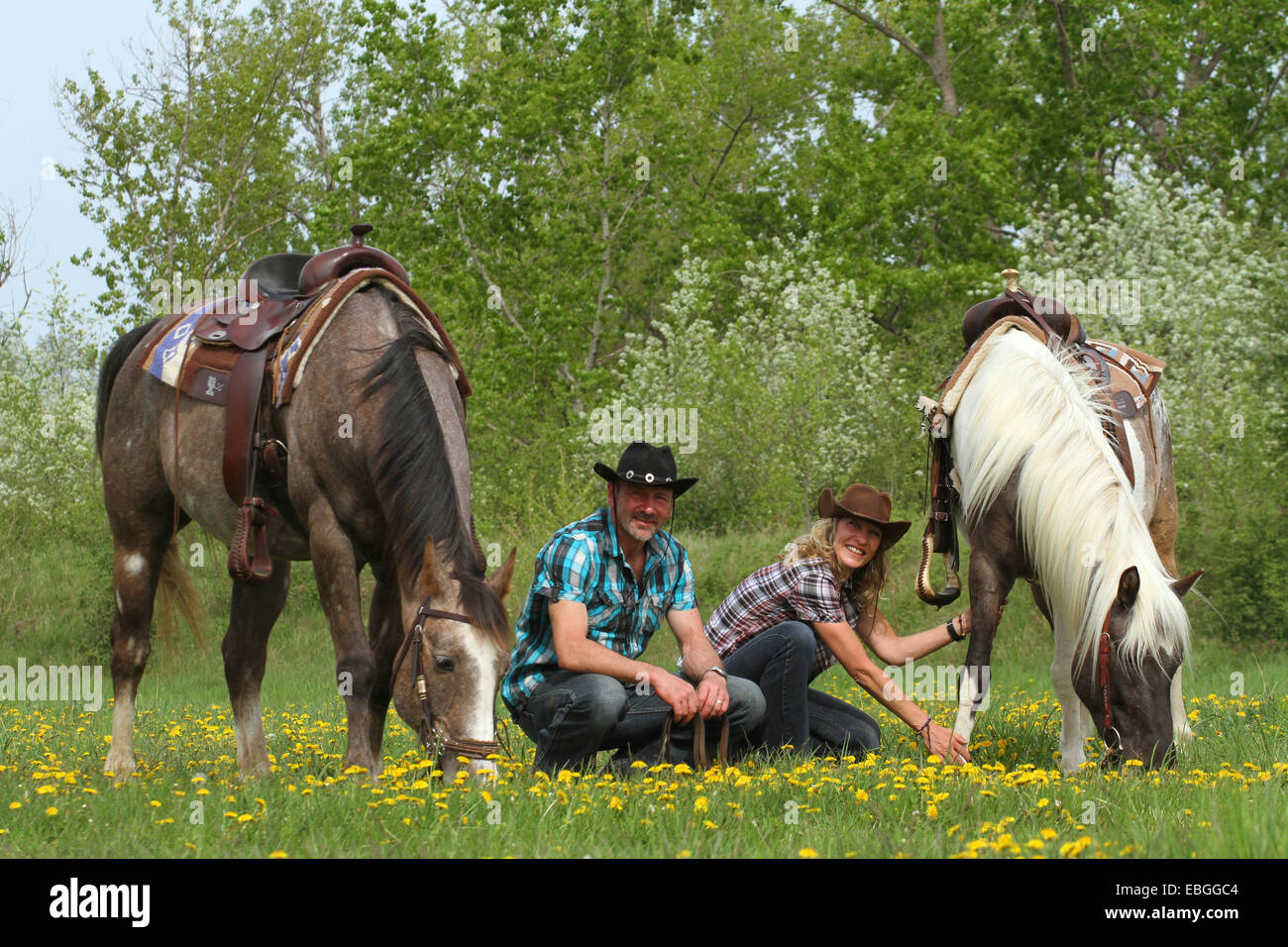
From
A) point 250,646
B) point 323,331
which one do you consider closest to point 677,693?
point 323,331

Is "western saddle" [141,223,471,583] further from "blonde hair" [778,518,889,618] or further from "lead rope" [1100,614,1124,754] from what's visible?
"lead rope" [1100,614,1124,754]

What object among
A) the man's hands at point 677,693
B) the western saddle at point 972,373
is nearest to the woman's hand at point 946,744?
the western saddle at point 972,373

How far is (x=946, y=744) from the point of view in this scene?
6121mm

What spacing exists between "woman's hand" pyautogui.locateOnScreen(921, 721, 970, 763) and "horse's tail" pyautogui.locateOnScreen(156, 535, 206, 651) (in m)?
4.28

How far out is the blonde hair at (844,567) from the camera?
6492mm

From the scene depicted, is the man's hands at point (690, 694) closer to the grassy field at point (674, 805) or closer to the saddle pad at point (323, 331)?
the grassy field at point (674, 805)

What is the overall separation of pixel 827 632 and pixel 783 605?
12.3 inches

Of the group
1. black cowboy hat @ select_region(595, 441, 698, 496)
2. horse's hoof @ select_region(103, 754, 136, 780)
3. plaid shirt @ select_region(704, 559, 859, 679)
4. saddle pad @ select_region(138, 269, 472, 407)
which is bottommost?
horse's hoof @ select_region(103, 754, 136, 780)

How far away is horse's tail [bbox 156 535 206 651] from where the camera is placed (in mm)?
7527

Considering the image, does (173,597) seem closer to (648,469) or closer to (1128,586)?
(648,469)

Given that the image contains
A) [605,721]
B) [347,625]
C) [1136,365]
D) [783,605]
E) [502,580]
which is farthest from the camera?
[1136,365]

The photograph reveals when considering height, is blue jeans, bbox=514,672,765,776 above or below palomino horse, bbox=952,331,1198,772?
below

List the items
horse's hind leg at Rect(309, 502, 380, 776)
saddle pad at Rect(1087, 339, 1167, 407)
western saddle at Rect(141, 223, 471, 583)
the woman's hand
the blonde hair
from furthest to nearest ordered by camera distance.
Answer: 1. saddle pad at Rect(1087, 339, 1167, 407)
2. the blonde hair
3. western saddle at Rect(141, 223, 471, 583)
4. the woman's hand
5. horse's hind leg at Rect(309, 502, 380, 776)

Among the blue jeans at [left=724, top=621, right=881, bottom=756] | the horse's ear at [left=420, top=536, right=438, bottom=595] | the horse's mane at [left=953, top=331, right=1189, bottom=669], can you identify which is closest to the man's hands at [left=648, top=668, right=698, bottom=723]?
the blue jeans at [left=724, top=621, right=881, bottom=756]
